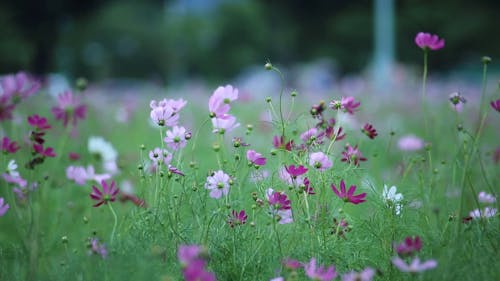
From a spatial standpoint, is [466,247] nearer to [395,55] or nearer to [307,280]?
[307,280]

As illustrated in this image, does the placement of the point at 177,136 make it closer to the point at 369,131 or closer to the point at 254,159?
the point at 254,159

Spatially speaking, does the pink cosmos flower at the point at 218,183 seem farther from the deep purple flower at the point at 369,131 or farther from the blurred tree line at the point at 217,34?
the blurred tree line at the point at 217,34

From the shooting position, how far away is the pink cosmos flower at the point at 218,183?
1330mm

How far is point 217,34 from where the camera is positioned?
2653 centimetres

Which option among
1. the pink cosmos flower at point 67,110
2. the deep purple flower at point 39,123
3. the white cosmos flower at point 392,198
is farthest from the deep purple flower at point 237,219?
the pink cosmos flower at point 67,110

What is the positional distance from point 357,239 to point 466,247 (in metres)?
0.27

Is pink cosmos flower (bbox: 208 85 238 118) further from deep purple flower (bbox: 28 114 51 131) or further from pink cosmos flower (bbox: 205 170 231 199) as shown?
deep purple flower (bbox: 28 114 51 131)

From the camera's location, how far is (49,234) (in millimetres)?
1885

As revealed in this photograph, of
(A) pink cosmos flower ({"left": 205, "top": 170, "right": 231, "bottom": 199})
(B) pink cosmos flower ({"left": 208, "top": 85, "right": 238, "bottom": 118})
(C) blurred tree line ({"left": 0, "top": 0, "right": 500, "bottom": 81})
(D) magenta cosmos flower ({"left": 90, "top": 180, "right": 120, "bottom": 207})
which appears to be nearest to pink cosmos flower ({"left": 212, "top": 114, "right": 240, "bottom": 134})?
(B) pink cosmos flower ({"left": 208, "top": 85, "right": 238, "bottom": 118})

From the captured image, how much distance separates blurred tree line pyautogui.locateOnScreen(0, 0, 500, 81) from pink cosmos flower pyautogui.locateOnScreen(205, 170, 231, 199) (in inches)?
480

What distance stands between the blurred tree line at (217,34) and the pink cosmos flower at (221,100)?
12108 mm

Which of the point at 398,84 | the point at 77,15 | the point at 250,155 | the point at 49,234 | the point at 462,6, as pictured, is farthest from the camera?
the point at 462,6

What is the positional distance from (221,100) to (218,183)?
0.22m

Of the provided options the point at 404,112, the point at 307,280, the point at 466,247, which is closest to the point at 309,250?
the point at 307,280
